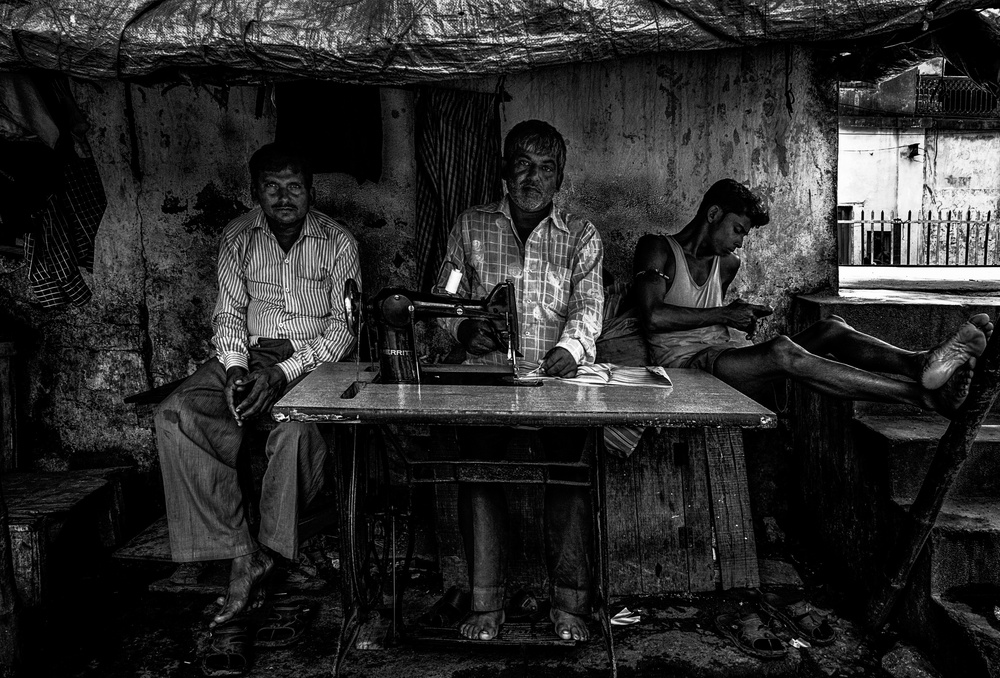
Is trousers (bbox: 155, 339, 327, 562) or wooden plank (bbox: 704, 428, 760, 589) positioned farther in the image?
wooden plank (bbox: 704, 428, 760, 589)

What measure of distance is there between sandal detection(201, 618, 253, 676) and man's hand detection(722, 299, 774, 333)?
2.55 m

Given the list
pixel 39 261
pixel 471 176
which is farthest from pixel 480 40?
pixel 39 261

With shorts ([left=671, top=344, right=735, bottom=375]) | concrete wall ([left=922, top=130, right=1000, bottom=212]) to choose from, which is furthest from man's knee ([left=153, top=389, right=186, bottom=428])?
→ concrete wall ([left=922, top=130, right=1000, bottom=212])

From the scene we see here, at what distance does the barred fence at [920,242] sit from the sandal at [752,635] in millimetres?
12089

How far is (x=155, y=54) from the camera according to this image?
10.5 ft

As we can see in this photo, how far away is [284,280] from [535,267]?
122cm

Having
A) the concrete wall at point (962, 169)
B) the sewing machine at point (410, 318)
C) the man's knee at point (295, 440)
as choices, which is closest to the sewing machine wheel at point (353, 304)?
the sewing machine at point (410, 318)

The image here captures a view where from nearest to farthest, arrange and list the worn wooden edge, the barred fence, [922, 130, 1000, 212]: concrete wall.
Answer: the worn wooden edge < the barred fence < [922, 130, 1000, 212]: concrete wall

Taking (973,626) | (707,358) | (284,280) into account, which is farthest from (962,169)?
(284,280)

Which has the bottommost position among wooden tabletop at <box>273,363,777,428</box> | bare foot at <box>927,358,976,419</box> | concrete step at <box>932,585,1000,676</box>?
concrete step at <box>932,585,1000,676</box>

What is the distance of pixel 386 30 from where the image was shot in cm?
318

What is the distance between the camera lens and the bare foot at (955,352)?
2.87 meters

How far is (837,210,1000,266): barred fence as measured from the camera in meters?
14.0

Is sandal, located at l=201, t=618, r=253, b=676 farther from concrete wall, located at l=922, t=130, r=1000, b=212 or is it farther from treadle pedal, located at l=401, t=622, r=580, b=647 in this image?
concrete wall, located at l=922, t=130, r=1000, b=212
